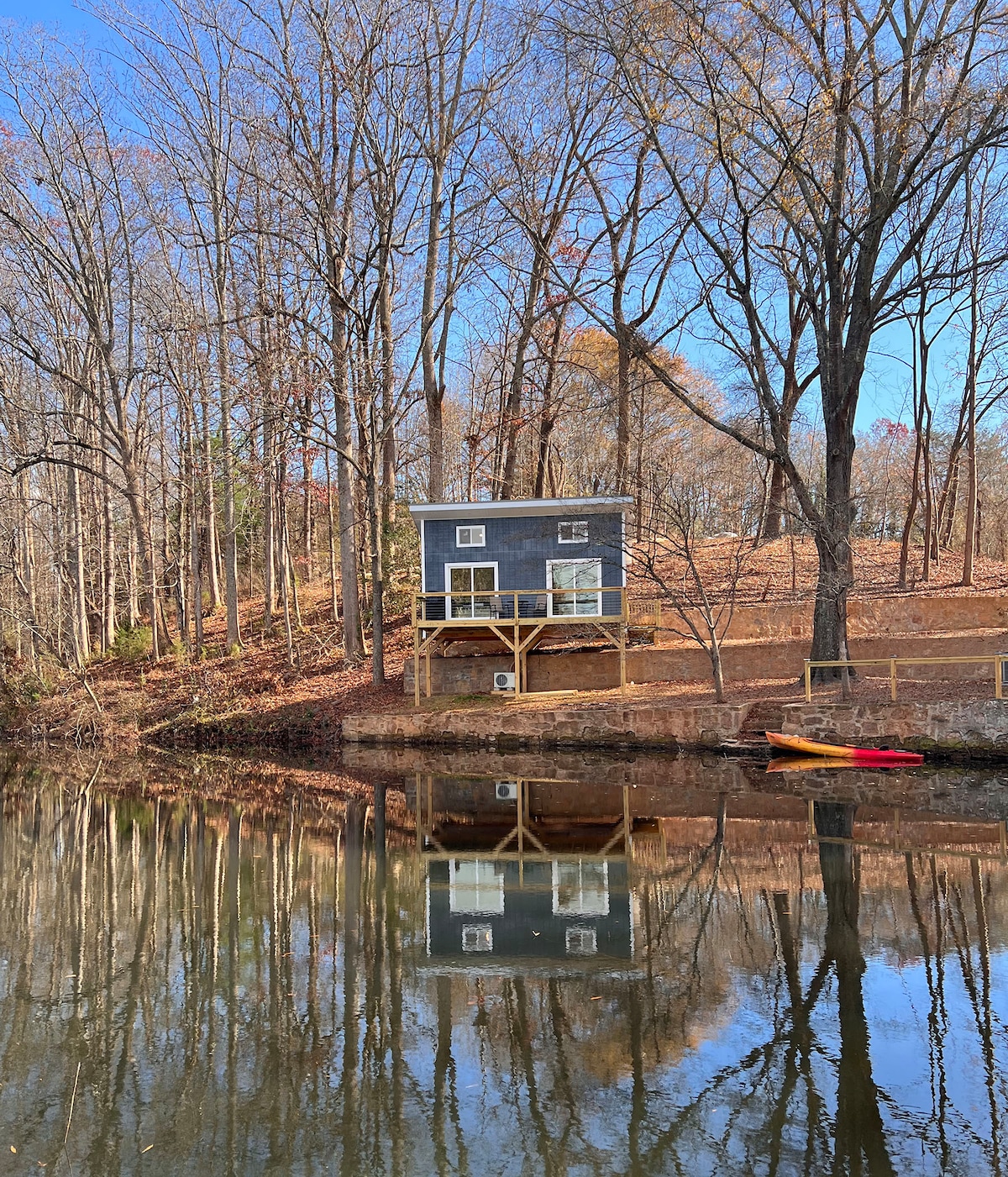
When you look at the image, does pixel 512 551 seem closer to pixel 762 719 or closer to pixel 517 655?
pixel 517 655

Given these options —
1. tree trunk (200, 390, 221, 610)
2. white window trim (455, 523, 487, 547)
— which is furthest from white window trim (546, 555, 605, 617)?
tree trunk (200, 390, 221, 610)

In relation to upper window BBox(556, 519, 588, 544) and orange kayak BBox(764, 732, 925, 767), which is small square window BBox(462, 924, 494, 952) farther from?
upper window BBox(556, 519, 588, 544)

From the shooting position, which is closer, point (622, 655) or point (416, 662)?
point (622, 655)

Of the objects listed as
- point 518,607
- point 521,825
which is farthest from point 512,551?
point 521,825

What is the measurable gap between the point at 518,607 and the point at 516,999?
15.9 meters

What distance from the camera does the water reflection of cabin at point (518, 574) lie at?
837 inches

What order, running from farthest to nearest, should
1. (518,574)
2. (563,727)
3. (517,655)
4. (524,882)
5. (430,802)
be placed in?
(518,574) → (517,655) → (563,727) → (430,802) → (524,882)

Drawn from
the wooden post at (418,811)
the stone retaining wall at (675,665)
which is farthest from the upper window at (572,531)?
the wooden post at (418,811)

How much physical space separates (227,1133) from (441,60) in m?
24.0

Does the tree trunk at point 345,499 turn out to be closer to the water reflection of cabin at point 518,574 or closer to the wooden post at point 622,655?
the water reflection of cabin at point 518,574

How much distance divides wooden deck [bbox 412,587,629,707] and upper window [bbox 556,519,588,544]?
125cm

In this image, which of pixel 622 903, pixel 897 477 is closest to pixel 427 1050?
pixel 622 903

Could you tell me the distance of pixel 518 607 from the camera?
21703 mm

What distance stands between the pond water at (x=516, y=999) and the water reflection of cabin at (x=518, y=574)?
404 inches
